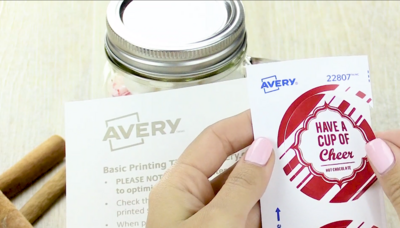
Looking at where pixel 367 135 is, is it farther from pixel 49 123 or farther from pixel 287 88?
pixel 49 123

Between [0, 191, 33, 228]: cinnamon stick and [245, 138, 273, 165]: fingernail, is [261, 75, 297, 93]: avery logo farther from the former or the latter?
[0, 191, 33, 228]: cinnamon stick

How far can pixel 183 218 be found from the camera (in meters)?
0.38

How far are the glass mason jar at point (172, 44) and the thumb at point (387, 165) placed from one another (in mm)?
194

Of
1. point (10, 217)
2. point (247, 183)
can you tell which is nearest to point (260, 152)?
point (247, 183)

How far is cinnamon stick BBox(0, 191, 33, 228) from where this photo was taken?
0.51 meters

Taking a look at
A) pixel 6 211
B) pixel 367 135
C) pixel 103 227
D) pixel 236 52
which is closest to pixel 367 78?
pixel 367 135

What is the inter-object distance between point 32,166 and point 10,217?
10 centimetres

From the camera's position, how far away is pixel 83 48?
722 mm

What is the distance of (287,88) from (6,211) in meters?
0.35

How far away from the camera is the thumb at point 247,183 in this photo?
37 centimetres

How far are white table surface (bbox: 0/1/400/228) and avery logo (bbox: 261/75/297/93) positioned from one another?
0.28 meters

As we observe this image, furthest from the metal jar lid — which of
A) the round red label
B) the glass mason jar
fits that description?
the round red label

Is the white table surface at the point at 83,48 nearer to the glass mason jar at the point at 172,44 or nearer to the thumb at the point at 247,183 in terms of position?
the glass mason jar at the point at 172,44

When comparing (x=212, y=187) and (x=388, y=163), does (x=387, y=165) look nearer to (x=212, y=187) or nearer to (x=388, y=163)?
(x=388, y=163)
